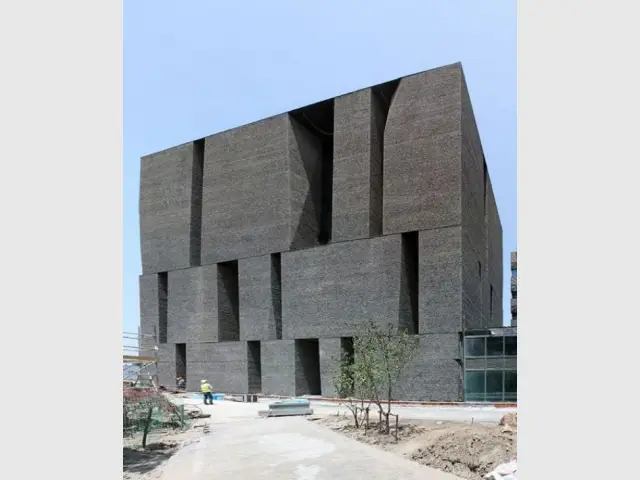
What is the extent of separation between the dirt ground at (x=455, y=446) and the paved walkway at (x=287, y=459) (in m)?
0.35

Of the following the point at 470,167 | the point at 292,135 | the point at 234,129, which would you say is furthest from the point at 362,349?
the point at 234,129

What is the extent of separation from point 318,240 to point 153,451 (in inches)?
893

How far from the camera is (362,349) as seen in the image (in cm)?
1409

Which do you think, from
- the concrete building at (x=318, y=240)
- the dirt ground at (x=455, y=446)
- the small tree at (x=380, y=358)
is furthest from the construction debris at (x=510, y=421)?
the concrete building at (x=318, y=240)

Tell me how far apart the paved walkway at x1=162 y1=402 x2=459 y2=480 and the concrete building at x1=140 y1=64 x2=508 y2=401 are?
12021 millimetres

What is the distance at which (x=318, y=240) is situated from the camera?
3347 centimetres

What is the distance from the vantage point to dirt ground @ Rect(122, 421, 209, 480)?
31.3 ft

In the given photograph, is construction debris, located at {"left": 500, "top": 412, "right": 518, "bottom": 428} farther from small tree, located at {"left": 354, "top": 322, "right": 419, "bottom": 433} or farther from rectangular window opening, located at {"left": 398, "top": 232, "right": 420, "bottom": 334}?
rectangular window opening, located at {"left": 398, "top": 232, "right": 420, "bottom": 334}

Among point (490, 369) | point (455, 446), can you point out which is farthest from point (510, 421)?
point (490, 369)

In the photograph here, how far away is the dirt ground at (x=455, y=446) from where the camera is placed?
28.9 ft

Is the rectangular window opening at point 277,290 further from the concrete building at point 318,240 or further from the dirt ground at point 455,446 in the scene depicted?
the dirt ground at point 455,446

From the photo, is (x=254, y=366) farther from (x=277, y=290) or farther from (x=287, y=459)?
(x=287, y=459)

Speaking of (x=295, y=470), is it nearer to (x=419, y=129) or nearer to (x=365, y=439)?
(x=365, y=439)

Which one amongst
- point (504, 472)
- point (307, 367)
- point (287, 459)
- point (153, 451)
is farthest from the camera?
point (307, 367)
